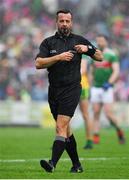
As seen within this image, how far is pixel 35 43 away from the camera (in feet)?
99.1

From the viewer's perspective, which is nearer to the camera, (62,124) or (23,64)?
(62,124)

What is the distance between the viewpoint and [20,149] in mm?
14625

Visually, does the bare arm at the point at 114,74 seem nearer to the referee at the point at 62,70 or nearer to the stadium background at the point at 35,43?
the referee at the point at 62,70

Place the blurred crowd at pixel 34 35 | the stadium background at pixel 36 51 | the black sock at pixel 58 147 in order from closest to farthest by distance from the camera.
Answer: the black sock at pixel 58 147 < the stadium background at pixel 36 51 < the blurred crowd at pixel 34 35

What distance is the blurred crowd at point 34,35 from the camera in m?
28.5

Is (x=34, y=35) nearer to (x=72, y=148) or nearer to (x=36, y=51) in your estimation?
(x=36, y=51)

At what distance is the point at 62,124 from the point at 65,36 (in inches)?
45.4

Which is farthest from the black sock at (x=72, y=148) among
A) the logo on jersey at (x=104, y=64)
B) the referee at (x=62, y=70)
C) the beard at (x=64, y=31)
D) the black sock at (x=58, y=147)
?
the logo on jersey at (x=104, y=64)

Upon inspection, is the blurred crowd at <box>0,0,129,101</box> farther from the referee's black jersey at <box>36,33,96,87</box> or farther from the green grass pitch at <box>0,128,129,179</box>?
the referee's black jersey at <box>36,33,96,87</box>

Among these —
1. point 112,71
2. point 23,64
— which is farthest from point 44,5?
point 112,71

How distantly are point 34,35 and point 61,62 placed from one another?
2126 centimetres

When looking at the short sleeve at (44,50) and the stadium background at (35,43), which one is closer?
the short sleeve at (44,50)

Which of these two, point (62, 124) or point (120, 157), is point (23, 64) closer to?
point (120, 157)

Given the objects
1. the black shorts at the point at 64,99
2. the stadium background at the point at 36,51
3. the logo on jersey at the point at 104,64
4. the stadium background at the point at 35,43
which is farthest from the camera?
the stadium background at the point at 35,43
